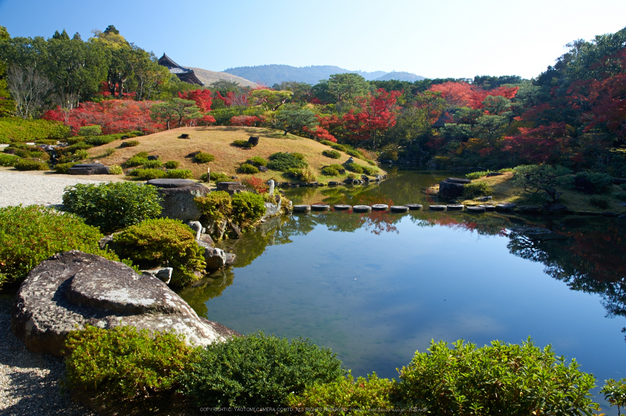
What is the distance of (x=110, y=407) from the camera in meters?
3.11

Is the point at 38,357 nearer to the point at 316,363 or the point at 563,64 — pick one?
the point at 316,363

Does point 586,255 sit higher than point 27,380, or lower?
lower

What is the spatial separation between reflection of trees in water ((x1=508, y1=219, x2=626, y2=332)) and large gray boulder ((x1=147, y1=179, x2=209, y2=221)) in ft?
28.5

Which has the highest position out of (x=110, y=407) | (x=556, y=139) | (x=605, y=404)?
(x=556, y=139)

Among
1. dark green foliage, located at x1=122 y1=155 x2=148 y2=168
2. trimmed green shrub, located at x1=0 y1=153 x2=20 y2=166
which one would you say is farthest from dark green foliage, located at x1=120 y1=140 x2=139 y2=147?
trimmed green shrub, located at x1=0 y1=153 x2=20 y2=166

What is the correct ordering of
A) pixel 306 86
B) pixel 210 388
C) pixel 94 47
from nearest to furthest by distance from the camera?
pixel 210 388, pixel 94 47, pixel 306 86

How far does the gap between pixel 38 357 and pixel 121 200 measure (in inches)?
187

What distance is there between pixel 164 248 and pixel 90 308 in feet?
9.42

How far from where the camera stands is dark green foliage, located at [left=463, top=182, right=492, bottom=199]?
17494 millimetres

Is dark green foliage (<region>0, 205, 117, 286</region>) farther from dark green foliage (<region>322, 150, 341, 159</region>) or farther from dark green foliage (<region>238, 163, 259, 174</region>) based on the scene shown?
dark green foliage (<region>322, 150, 341, 159</region>)

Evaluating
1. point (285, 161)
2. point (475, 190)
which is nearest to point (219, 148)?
point (285, 161)

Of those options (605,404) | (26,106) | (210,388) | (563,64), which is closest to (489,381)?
(210,388)

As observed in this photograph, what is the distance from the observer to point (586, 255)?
9.47m

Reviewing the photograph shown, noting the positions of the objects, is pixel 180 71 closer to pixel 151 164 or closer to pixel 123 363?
pixel 151 164
